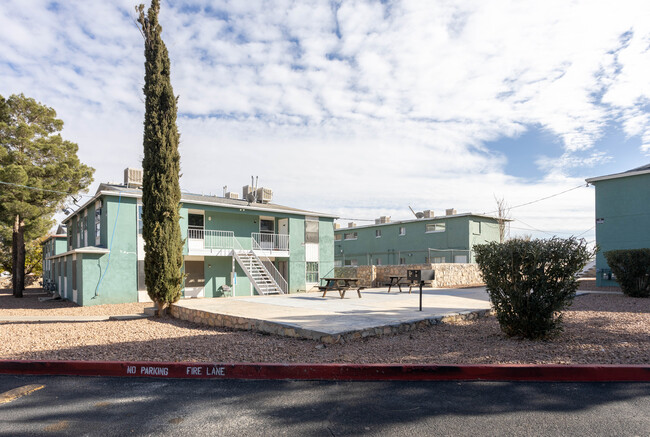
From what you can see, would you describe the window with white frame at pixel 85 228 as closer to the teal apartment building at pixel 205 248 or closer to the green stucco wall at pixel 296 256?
the teal apartment building at pixel 205 248

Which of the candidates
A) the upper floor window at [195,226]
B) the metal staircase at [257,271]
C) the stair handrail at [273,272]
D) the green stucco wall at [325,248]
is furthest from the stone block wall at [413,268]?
the upper floor window at [195,226]

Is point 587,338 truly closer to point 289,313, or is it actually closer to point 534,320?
point 534,320

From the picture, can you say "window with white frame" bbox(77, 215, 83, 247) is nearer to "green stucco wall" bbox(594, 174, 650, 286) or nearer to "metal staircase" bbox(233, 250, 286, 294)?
"metal staircase" bbox(233, 250, 286, 294)

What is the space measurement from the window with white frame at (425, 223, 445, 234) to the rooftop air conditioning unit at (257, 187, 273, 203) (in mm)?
14752

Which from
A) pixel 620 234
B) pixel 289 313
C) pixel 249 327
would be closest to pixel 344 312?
pixel 289 313

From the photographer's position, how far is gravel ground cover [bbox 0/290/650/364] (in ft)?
19.6

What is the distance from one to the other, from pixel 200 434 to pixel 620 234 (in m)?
23.9

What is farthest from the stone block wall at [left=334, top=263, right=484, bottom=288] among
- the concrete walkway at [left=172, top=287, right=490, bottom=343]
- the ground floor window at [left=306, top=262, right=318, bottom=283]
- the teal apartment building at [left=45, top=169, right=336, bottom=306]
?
the concrete walkway at [left=172, top=287, right=490, bottom=343]

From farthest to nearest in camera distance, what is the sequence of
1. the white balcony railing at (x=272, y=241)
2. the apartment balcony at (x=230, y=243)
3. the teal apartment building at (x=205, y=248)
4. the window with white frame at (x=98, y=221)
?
the white balcony railing at (x=272, y=241) → the apartment balcony at (x=230, y=243) → the window with white frame at (x=98, y=221) → the teal apartment building at (x=205, y=248)

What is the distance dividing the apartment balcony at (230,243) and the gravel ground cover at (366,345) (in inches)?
408

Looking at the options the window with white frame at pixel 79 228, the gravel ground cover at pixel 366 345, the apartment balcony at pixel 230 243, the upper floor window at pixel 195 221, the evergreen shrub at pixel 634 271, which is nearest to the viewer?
the gravel ground cover at pixel 366 345

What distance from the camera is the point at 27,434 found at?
3691 millimetres

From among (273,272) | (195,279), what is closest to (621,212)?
(273,272)

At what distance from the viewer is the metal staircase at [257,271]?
19.6 meters
